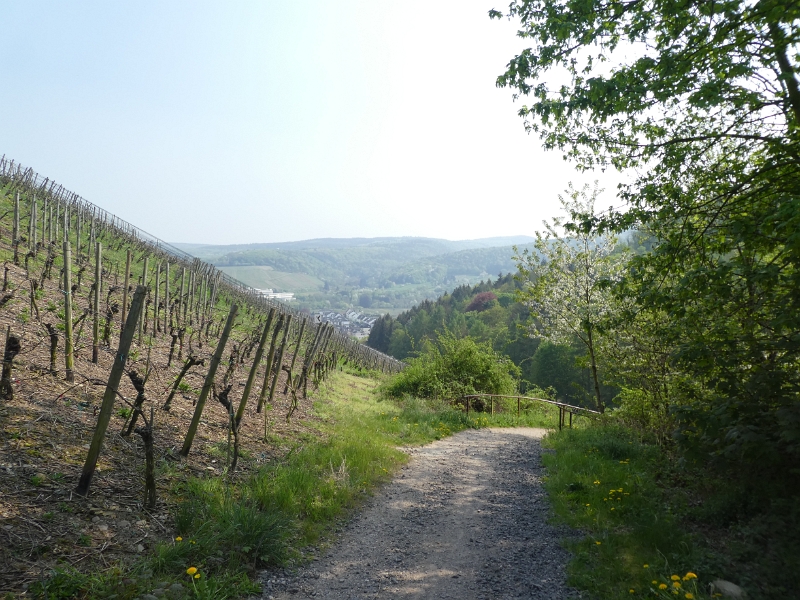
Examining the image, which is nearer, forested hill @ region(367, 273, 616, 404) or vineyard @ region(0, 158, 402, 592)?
vineyard @ region(0, 158, 402, 592)

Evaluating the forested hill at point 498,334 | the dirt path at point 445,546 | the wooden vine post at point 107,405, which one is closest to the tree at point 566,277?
the forested hill at point 498,334

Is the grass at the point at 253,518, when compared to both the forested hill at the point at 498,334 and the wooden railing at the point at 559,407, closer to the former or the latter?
the forested hill at the point at 498,334

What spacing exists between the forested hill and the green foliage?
3.64ft

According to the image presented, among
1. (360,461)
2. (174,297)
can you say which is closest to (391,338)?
(174,297)

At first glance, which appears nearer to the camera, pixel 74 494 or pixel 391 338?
pixel 74 494

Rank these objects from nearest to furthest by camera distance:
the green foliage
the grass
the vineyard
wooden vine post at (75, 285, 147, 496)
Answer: the grass → the vineyard → wooden vine post at (75, 285, 147, 496) → the green foliage

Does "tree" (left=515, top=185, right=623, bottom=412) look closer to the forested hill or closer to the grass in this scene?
the forested hill

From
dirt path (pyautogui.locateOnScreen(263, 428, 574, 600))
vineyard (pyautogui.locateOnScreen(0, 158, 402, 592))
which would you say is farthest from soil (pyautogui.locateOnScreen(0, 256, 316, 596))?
dirt path (pyautogui.locateOnScreen(263, 428, 574, 600))

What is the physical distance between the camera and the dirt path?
4.51 m

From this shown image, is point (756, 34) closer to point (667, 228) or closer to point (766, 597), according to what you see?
point (667, 228)

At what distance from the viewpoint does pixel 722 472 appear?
4.88 metres

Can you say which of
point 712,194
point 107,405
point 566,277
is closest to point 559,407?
point 566,277

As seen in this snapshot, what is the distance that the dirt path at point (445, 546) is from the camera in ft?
14.8

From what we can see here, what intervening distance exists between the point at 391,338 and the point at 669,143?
81.2 m
